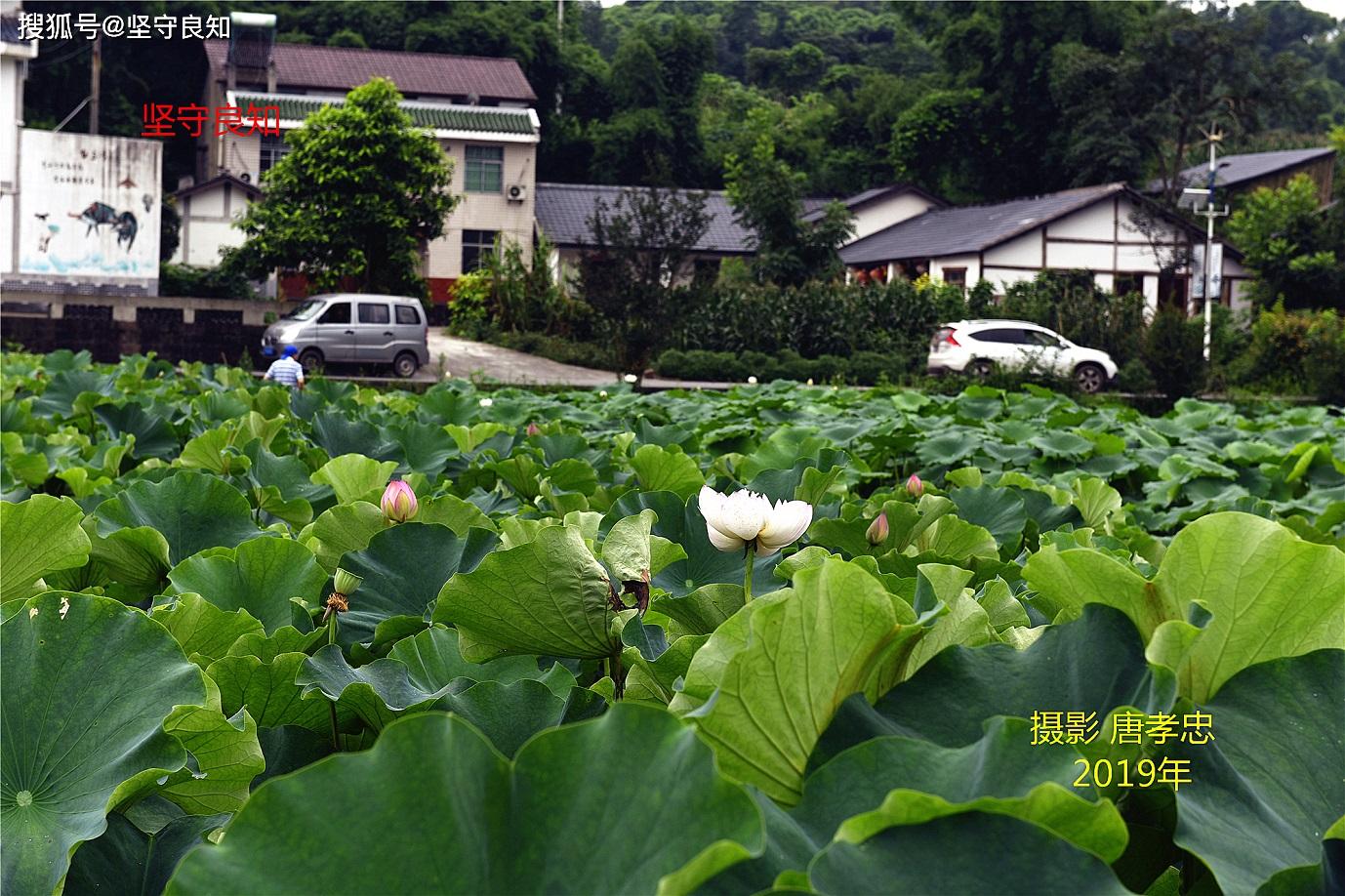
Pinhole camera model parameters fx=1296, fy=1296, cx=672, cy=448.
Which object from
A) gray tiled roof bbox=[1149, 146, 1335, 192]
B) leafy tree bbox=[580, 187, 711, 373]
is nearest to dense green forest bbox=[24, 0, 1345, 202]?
gray tiled roof bbox=[1149, 146, 1335, 192]

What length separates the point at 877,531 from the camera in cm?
163

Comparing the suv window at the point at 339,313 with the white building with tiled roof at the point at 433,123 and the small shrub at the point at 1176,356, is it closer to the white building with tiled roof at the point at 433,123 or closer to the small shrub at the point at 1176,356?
the white building with tiled roof at the point at 433,123

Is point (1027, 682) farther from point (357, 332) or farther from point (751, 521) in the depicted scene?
point (357, 332)

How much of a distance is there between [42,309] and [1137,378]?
50.9ft

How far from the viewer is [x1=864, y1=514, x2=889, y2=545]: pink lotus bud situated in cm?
163

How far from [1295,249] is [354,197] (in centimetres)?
1961

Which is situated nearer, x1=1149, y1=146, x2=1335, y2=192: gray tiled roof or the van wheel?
the van wheel

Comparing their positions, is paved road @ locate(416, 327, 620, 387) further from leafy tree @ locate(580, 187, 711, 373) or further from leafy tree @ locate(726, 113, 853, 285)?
leafy tree @ locate(726, 113, 853, 285)

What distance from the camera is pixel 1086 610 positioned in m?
0.73

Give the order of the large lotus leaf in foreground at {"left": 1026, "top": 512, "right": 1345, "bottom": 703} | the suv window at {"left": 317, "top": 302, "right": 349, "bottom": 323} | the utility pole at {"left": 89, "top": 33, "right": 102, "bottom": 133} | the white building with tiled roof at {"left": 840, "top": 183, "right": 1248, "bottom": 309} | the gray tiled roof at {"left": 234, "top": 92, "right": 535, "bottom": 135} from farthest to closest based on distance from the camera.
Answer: the gray tiled roof at {"left": 234, "top": 92, "right": 535, "bottom": 135} → the white building with tiled roof at {"left": 840, "top": 183, "right": 1248, "bottom": 309} → the utility pole at {"left": 89, "top": 33, "right": 102, "bottom": 133} → the suv window at {"left": 317, "top": 302, "right": 349, "bottom": 323} → the large lotus leaf in foreground at {"left": 1026, "top": 512, "right": 1345, "bottom": 703}

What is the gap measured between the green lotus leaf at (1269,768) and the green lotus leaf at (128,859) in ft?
1.88

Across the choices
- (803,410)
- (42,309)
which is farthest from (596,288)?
(803,410)

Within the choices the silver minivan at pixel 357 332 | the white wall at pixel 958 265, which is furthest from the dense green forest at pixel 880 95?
the silver minivan at pixel 357 332

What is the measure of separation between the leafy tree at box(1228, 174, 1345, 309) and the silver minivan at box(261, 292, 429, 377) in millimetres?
18662
